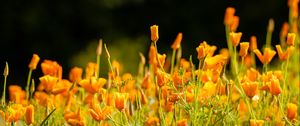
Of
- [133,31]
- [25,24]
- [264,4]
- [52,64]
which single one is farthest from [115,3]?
[52,64]

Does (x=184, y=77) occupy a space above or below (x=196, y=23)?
below

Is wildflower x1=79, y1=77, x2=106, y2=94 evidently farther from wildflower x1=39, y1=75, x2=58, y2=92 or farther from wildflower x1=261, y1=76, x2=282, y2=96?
wildflower x1=261, y1=76, x2=282, y2=96

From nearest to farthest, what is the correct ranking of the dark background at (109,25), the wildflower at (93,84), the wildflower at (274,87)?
the wildflower at (274,87) < the wildflower at (93,84) < the dark background at (109,25)

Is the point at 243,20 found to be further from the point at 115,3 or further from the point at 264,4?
the point at 115,3

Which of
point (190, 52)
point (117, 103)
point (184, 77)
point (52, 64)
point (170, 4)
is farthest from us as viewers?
point (170, 4)

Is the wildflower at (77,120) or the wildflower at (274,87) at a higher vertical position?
the wildflower at (274,87)

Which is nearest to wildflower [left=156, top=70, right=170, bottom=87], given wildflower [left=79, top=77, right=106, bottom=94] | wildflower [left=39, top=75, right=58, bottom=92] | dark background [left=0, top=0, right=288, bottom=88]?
wildflower [left=79, top=77, right=106, bottom=94]

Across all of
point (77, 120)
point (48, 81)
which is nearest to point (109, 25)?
point (48, 81)

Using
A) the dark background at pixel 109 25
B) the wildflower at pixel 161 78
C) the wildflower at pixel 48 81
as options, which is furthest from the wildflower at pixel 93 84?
the dark background at pixel 109 25

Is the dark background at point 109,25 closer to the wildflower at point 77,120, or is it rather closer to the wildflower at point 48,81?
the wildflower at point 48,81
